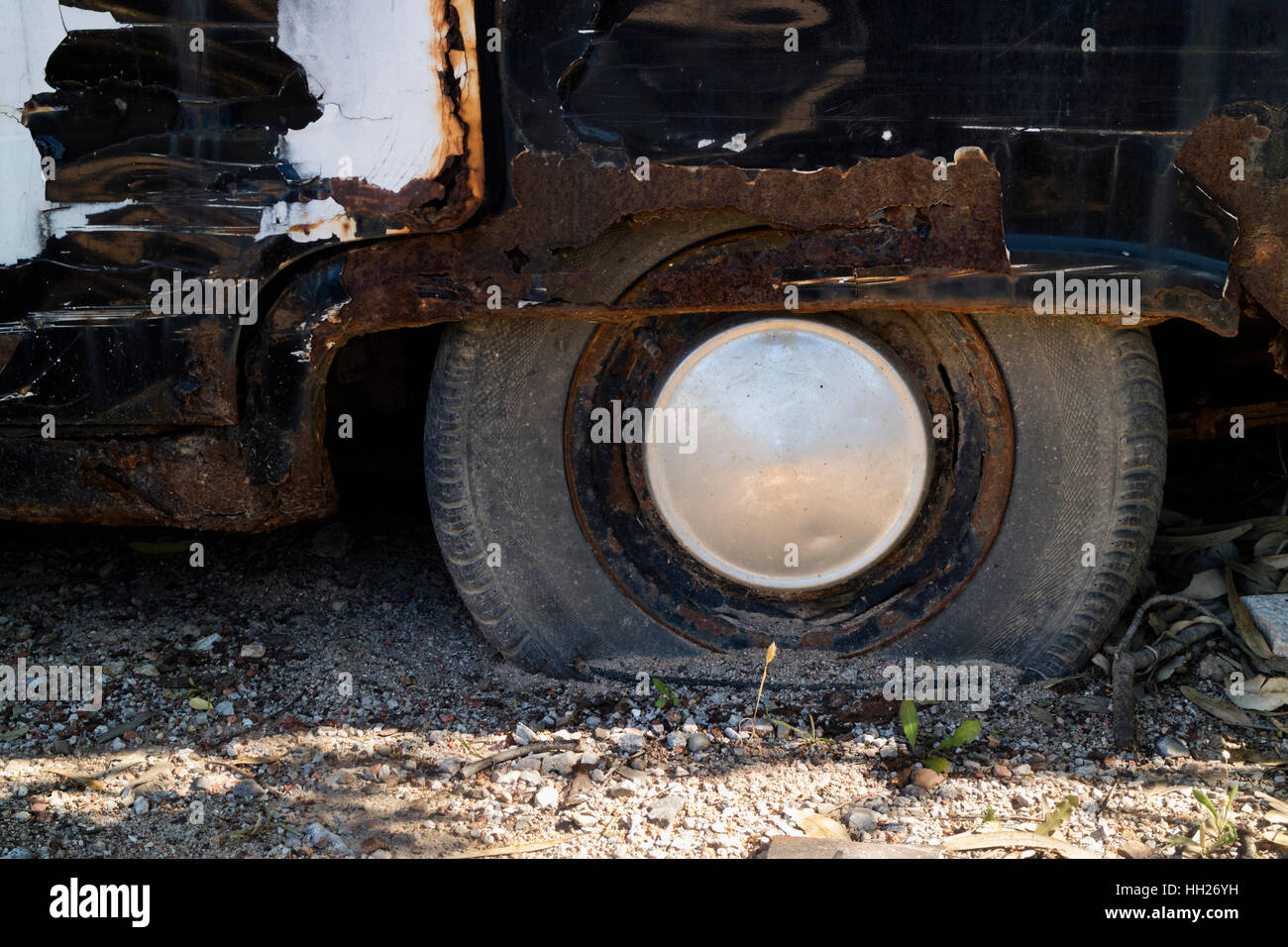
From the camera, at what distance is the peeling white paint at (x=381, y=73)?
1885mm

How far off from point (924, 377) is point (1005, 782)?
0.81m

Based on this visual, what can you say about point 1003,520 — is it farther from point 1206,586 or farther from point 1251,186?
point 1251,186

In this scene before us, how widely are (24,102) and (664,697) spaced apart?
167cm

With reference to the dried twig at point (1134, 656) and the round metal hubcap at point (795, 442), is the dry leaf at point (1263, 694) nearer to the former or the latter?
the dried twig at point (1134, 656)

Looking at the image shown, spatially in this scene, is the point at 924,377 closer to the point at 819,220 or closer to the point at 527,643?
the point at 819,220

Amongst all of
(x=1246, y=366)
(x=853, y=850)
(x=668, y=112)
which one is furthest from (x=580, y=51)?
(x=1246, y=366)

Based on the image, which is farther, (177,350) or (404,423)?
(404,423)

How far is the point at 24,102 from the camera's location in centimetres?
198

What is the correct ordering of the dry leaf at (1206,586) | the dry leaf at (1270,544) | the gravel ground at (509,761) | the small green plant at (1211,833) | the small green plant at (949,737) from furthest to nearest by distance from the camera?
the dry leaf at (1270,544), the dry leaf at (1206,586), the small green plant at (949,737), the gravel ground at (509,761), the small green plant at (1211,833)

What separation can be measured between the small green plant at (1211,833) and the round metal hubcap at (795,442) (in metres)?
0.74

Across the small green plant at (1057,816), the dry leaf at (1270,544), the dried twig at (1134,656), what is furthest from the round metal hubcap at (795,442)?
the dry leaf at (1270,544)

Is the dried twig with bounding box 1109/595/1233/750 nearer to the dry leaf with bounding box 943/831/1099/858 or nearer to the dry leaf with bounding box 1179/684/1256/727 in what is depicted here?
the dry leaf with bounding box 1179/684/1256/727

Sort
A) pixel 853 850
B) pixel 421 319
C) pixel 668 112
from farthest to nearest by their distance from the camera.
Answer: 1. pixel 421 319
2. pixel 668 112
3. pixel 853 850

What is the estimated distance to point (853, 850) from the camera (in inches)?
66.8
